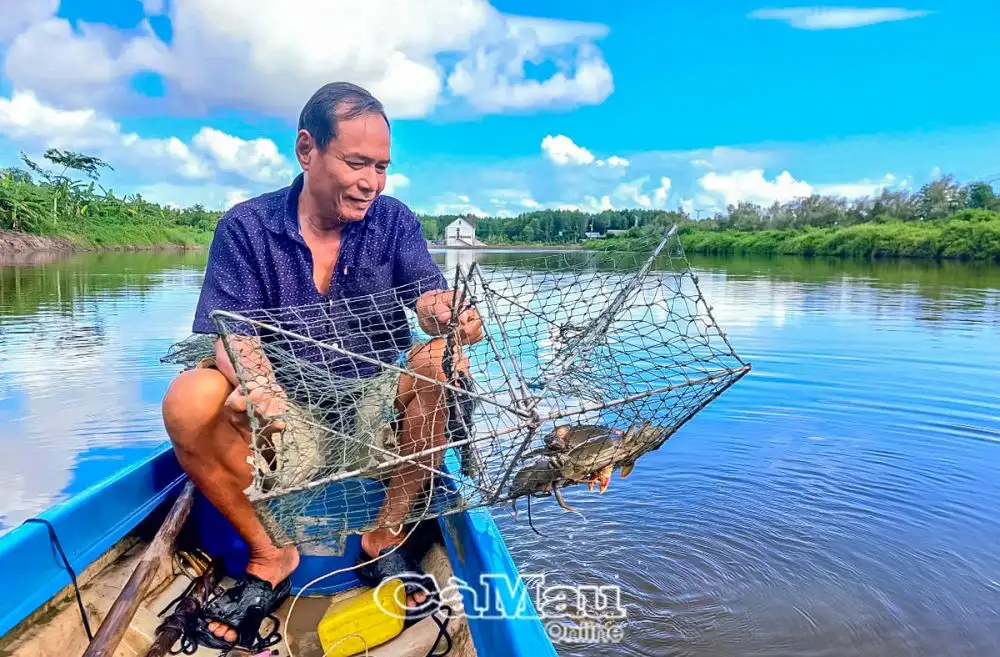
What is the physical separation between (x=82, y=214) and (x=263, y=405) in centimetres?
3946

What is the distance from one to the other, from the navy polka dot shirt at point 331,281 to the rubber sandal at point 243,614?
0.67m

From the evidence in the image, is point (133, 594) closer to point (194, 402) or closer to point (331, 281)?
point (194, 402)

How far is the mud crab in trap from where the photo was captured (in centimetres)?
176

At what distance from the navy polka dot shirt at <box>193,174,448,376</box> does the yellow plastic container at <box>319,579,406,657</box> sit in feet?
2.17

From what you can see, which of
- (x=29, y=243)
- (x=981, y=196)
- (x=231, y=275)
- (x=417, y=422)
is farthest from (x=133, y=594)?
(x=981, y=196)

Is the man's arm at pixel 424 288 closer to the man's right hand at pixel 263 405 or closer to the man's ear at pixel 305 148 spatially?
the man's ear at pixel 305 148

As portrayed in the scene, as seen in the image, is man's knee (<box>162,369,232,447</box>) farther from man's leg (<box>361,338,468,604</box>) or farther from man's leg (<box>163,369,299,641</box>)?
man's leg (<box>361,338,468,604</box>)

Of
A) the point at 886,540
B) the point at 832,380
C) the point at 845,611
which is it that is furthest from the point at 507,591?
the point at 832,380

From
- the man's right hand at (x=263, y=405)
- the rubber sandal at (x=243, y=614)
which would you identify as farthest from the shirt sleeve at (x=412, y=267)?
the rubber sandal at (x=243, y=614)

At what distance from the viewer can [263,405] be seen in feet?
5.58

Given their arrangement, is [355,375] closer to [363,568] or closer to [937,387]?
[363,568]

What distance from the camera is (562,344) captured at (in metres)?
2.76

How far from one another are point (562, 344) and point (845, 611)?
1.68 metres

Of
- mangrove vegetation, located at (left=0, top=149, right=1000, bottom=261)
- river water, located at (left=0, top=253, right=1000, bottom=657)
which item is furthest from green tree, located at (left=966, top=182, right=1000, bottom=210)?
river water, located at (left=0, top=253, right=1000, bottom=657)
